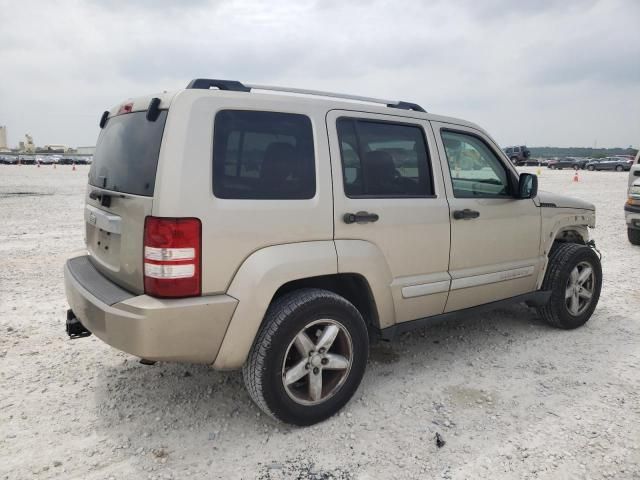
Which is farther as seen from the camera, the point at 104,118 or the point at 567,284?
the point at 567,284

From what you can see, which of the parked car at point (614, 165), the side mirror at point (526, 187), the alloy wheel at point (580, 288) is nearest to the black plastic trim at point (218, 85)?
the side mirror at point (526, 187)

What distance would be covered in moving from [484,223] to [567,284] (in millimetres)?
1407

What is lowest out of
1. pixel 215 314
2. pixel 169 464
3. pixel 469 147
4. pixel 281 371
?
pixel 169 464

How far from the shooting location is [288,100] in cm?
289

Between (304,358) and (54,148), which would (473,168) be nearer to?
(304,358)

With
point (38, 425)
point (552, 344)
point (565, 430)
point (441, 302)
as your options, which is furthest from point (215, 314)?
point (552, 344)

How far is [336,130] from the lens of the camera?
3031 mm

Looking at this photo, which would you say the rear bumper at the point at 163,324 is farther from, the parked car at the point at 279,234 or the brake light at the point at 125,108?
the brake light at the point at 125,108

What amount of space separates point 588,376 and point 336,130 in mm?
2661

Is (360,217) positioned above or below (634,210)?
above

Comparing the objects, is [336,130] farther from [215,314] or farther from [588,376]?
[588,376]

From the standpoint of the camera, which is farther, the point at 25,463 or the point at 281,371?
the point at 281,371

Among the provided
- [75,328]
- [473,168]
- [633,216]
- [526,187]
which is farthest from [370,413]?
[633,216]

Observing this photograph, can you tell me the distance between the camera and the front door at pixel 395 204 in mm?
3018
